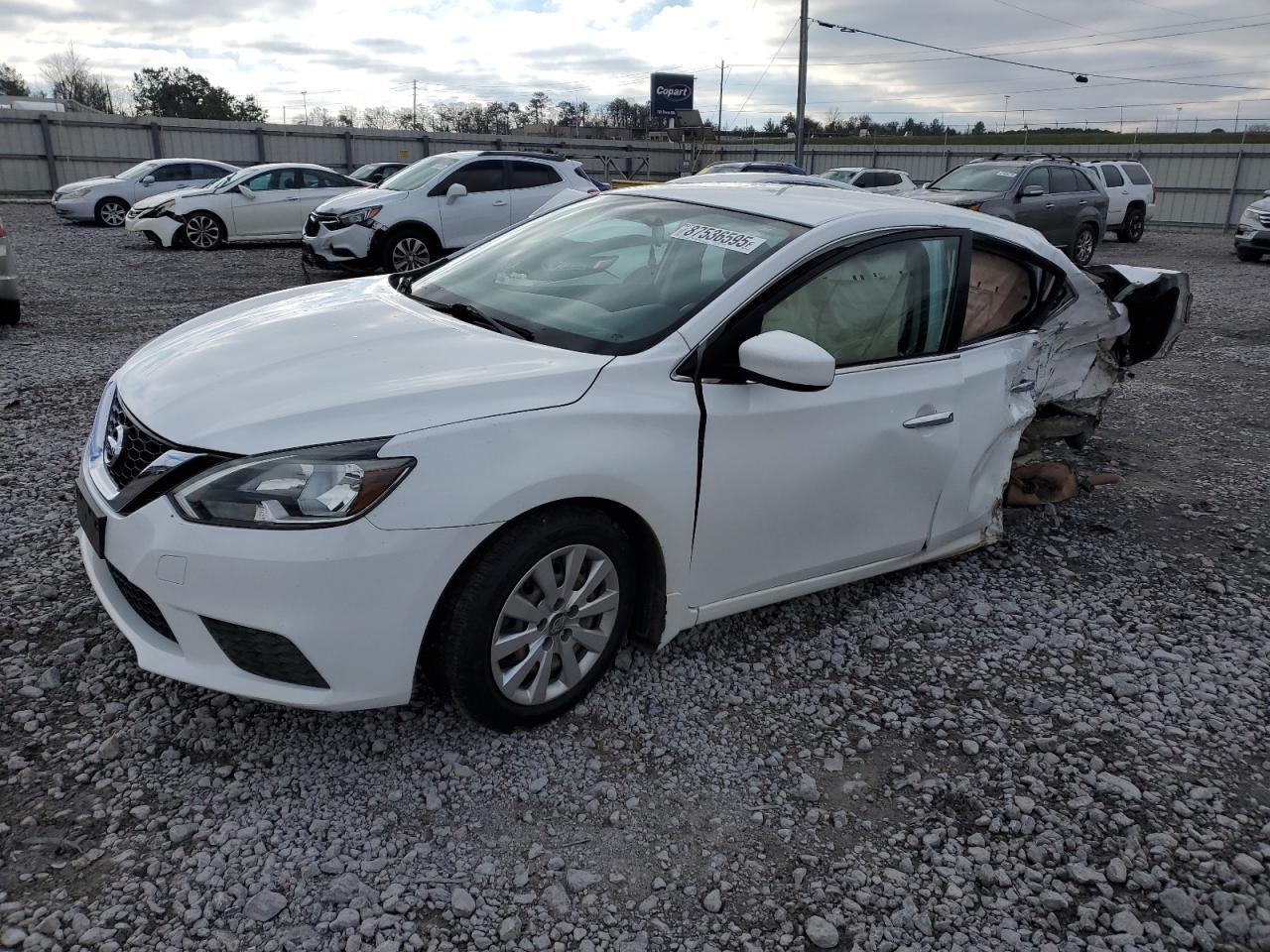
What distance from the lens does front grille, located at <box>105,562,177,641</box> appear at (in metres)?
2.60

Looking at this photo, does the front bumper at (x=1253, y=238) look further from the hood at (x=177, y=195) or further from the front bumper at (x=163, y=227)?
the front bumper at (x=163, y=227)

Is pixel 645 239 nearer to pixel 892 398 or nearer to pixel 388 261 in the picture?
pixel 892 398

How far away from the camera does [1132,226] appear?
68.5 feet

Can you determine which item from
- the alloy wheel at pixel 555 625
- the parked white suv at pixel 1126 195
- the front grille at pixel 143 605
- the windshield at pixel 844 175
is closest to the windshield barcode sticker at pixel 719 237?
the alloy wheel at pixel 555 625

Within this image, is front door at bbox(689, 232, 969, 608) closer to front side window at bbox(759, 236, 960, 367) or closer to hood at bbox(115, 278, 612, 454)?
front side window at bbox(759, 236, 960, 367)

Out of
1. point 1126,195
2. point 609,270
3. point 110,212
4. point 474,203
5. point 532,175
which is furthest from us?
point 1126,195

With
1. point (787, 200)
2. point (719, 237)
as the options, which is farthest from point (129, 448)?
point (787, 200)

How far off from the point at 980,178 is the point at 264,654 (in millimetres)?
15225

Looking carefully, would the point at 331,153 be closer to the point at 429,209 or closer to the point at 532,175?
the point at 532,175

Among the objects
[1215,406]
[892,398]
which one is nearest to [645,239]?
[892,398]

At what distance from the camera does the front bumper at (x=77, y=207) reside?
1873 centimetres

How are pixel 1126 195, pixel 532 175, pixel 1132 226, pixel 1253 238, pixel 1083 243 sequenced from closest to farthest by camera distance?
pixel 532 175 → pixel 1083 243 → pixel 1253 238 → pixel 1126 195 → pixel 1132 226

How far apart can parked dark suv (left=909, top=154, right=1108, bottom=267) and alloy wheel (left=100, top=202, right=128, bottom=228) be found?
608 inches

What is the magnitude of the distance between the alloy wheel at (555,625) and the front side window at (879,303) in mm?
1006
